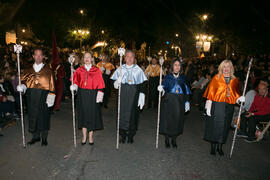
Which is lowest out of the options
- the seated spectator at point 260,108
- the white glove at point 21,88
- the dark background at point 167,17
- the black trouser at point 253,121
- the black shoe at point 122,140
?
the black shoe at point 122,140

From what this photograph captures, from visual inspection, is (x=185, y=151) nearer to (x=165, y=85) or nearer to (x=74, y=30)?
(x=165, y=85)

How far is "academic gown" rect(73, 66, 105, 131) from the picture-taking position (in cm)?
535

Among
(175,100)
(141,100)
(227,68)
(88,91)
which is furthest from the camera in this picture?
(141,100)

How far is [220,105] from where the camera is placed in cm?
514

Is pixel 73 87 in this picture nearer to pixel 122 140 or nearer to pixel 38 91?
pixel 38 91

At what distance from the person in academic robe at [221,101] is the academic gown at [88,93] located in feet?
8.04

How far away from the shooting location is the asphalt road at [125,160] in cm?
429

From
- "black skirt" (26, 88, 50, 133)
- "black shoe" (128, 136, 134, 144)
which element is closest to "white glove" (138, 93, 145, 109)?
"black shoe" (128, 136, 134, 144)

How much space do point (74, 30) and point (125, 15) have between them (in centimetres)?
1130

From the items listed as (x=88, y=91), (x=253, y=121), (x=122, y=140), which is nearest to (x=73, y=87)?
(x=88, y=91)

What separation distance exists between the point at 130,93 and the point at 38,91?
206 cm

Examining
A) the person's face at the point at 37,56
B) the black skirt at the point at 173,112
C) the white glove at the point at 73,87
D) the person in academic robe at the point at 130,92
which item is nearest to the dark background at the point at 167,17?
the person's face at the point at 37,56

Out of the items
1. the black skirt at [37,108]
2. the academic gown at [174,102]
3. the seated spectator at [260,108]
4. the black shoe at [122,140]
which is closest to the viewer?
the black skirt at [37,108]

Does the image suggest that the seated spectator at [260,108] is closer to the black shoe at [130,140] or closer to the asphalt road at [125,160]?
the asphalt road at [125,160]
